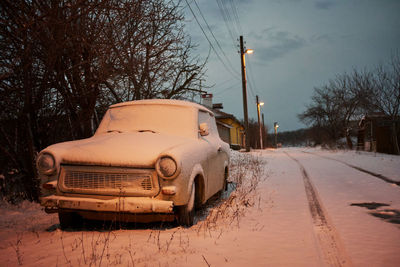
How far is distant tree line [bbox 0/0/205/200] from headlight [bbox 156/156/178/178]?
228 cm

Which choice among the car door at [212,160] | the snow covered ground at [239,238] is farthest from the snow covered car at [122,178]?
the car door at [212,160]

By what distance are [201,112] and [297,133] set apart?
366 ft

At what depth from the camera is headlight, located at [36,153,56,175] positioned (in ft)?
12.6

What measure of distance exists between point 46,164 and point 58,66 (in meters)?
2.85

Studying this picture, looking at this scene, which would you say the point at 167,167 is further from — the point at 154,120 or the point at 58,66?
the point at 58,66

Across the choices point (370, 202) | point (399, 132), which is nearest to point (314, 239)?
point (370, 202)

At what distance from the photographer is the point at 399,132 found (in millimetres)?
20188

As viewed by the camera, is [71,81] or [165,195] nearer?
[165,195]

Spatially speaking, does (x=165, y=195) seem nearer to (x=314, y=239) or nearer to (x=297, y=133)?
(x=314, y=239)

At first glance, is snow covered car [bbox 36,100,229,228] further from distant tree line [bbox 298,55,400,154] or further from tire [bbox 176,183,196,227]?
distant tree line [bbox 298,55,400,154]

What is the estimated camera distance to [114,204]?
3570 mm

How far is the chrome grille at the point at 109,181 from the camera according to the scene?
3.65 meters

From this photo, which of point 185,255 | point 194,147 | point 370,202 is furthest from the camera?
point 370,202

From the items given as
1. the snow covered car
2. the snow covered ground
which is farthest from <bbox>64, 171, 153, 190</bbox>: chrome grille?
the snow covered ground
